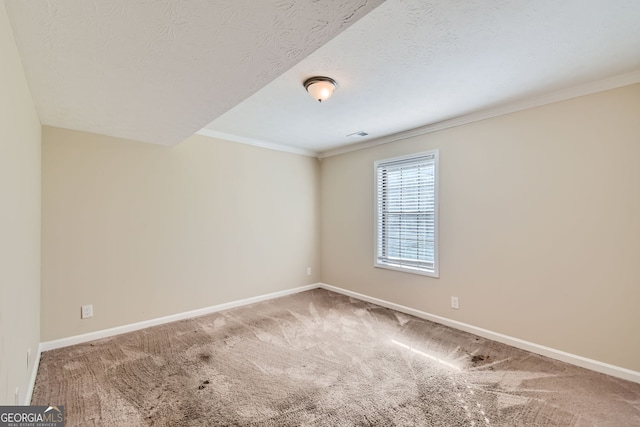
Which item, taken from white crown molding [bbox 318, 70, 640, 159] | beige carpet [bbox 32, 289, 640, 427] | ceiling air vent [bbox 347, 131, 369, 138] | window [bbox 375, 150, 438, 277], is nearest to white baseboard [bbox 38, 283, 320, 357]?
beige carpet [bbox 32, 289, 640, 427]

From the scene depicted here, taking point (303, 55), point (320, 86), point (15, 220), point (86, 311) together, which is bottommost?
point (86, 311)

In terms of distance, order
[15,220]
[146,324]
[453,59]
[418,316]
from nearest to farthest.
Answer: [15,220]
[453,59]
[146,324]
[418,316]

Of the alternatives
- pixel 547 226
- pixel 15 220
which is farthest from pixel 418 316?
pixel 15 220

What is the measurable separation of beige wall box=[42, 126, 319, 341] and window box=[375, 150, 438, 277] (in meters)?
1.42

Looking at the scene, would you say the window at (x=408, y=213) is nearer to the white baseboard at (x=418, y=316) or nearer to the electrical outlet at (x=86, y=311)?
the white baseboard at (x=418, y=316)

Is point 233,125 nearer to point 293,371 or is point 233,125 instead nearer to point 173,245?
point 173,245

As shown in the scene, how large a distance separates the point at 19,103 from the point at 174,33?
3.80 ft

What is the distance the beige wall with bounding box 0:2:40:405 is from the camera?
130cm

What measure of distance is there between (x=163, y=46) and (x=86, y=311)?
2.91 m

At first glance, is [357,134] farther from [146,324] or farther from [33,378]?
[33,378]

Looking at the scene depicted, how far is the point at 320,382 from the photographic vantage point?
2.24 meters

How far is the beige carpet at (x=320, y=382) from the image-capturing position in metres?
A: 1.86

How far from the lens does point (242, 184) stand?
416cm

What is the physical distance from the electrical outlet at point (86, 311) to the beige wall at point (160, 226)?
0.04 m
